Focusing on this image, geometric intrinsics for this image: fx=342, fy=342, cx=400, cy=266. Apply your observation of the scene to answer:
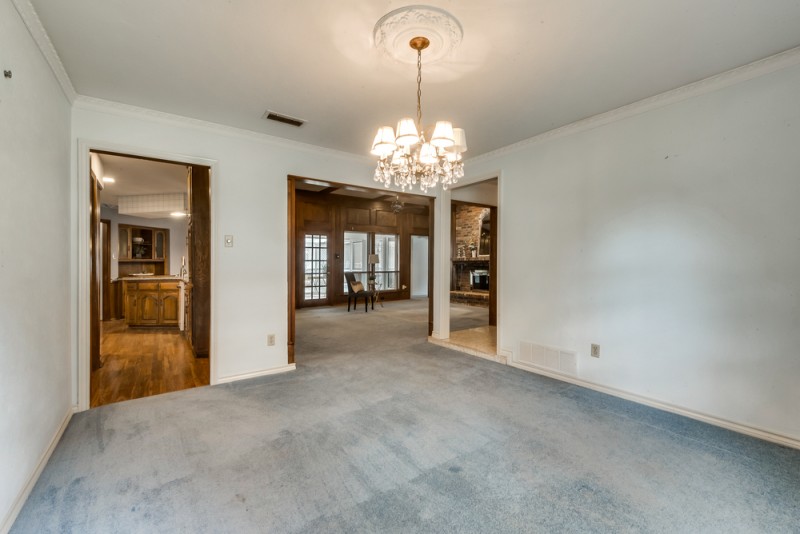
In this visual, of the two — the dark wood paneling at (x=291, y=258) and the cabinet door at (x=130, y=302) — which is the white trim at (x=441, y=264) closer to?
the dark wood paneling at (x=291, y=258)

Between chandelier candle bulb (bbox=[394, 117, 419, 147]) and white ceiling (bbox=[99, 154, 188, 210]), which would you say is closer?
chandelier candle bulb (bbox=[394, 117, 419, 147])

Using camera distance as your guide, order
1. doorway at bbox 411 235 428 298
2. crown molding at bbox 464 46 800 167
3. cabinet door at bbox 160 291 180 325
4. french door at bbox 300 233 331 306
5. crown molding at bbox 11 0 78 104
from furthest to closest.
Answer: doorway at bbox 411 235 428 298
french door at bbox 300 233 331 306
cabinet door at bbox 160 291 180 325
crown molding at bbox 464 46 800 167
crown molding at bbox 11 0 78 104

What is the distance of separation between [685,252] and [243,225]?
3.83m

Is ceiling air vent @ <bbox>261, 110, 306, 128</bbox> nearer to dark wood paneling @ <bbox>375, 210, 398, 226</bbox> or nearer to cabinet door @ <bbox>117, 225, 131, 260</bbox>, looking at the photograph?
dark wood paneling @ <bbox>375, 210, 398, 226</bbox>

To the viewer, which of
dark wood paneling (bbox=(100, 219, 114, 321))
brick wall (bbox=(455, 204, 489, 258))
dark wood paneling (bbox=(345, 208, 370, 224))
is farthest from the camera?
brick wall (bbox=(455, 204, 489, 258))

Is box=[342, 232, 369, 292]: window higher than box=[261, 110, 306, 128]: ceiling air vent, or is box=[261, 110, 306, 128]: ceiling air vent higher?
box=[261, 110, 306, 128]: ceiling air vent

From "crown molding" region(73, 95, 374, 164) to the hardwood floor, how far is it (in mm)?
2387

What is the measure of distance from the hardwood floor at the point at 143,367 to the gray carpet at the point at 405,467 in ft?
1.02

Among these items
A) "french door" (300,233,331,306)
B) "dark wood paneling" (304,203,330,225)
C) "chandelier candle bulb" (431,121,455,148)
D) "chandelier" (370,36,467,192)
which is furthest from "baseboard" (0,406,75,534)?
"dark wood paneling" (304,203,330,225)

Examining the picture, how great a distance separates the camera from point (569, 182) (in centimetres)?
335

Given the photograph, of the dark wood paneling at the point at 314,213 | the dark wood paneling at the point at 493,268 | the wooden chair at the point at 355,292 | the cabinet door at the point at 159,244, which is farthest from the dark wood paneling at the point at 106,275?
the dark wood paneling at the point at 493,268

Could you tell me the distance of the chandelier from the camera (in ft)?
6.71

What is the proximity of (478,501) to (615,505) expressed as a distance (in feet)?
2.14

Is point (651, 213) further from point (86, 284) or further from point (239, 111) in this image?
point (86, 284)
